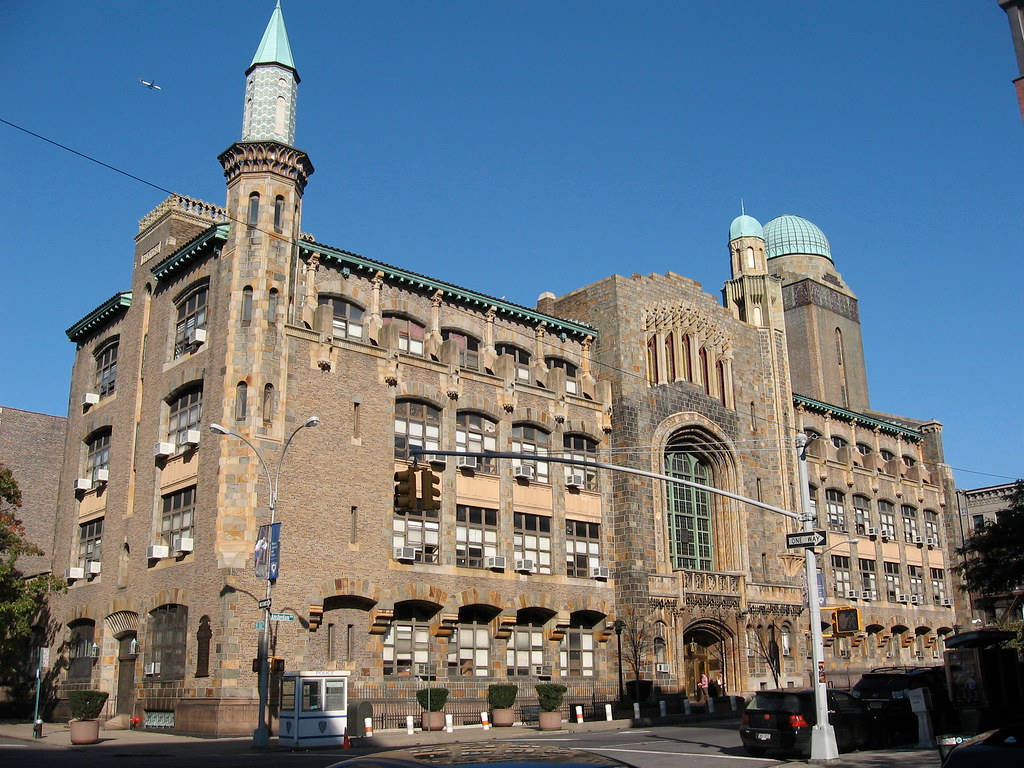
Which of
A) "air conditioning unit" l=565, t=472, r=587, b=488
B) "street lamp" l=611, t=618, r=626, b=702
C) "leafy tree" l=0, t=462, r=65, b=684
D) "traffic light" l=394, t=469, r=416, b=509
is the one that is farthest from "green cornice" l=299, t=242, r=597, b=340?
"traffic light" l=394, t=469, r=416, b=509

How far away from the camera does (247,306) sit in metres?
35.5

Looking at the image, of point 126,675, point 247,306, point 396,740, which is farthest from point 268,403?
point 126,675

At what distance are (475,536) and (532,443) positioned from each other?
5526 mm

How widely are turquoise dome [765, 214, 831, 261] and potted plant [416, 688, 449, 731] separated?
5837 centimetres

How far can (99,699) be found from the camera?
3369 centimetres

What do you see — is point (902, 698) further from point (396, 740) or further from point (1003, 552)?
point (396, 740)

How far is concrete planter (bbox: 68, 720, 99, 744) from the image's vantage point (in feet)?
94.8

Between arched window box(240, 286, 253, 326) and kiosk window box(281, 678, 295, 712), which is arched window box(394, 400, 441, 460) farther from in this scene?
kiosk window box(281, 678, 295, 712)

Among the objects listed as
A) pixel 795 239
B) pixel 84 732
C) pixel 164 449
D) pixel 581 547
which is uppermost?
pixel 795 239

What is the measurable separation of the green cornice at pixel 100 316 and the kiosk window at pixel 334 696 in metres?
23.0

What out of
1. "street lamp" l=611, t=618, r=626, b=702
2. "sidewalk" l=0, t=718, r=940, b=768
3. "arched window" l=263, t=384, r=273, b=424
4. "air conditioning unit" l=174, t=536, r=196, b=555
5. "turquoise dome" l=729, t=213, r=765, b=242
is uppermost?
"turquoise dome" l=729, t=213, r=765, b=242

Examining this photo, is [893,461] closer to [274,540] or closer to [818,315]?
[818,315]

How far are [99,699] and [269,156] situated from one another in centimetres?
2041

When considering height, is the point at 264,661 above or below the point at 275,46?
below
